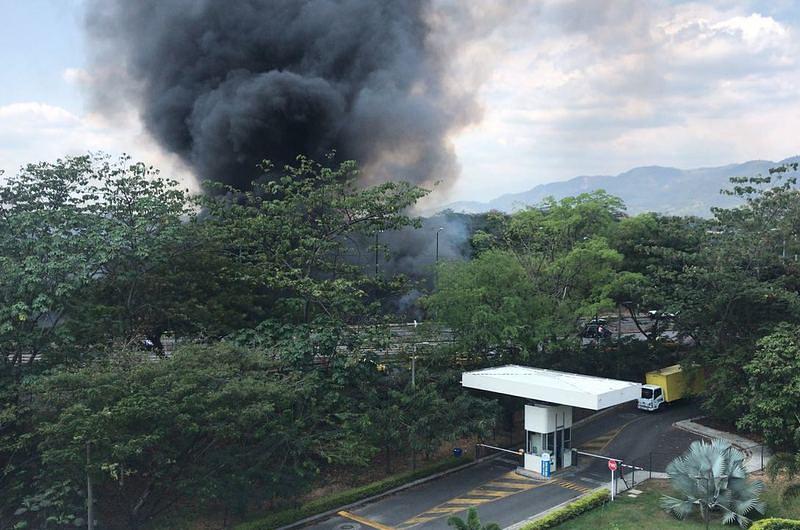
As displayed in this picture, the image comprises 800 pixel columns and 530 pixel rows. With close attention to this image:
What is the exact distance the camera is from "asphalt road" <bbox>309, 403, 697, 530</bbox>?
2084 centimetres

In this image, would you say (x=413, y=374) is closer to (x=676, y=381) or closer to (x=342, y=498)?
(x=342, y=498)

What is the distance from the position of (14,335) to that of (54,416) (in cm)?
341

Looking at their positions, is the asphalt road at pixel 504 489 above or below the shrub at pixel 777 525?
below

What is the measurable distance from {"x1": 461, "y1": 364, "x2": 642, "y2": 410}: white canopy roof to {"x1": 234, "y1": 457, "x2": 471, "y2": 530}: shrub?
3224 mm

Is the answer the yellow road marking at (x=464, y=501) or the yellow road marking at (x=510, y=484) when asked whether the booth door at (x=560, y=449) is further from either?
the yellow road marking at (x=464, y=501)

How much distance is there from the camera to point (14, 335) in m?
19.5

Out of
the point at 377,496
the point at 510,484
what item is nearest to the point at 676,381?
the point at 510,484

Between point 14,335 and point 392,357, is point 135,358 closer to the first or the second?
point 14,335

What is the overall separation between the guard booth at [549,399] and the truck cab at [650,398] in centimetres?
854

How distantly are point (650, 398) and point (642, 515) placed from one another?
1305 cm

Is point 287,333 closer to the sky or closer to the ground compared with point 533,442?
closer to the sky

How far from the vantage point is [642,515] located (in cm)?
2012

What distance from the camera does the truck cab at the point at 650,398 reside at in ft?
106

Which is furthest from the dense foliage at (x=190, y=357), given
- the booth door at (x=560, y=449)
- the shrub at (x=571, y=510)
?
the shrub at (x=571, y=510)
